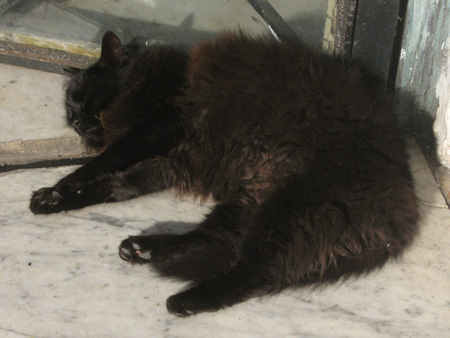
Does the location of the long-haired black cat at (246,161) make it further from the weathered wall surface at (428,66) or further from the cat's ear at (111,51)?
the weathered wall surface at (428,66)

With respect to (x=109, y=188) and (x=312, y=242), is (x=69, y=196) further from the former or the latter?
(x=312, y=242)

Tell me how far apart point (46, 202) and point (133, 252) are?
51 cm

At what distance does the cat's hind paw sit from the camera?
2271 mm

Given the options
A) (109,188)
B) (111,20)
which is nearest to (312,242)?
(109,188)

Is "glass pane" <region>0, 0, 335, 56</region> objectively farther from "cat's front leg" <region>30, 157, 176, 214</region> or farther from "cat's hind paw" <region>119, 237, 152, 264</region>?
"cat's hind paw" <region>119, 237, 152, 264</region>

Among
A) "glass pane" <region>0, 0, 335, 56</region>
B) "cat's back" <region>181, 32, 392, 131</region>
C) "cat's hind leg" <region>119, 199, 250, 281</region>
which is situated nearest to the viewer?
"cat's hind leg" <region>119, 199, 250, 281</region>

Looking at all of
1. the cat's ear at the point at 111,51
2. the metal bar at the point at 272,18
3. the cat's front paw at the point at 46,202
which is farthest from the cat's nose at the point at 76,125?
the metal bar at the point at 272,18

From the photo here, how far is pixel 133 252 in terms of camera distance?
2271 millimetres

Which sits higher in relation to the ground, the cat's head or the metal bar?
the metal bar

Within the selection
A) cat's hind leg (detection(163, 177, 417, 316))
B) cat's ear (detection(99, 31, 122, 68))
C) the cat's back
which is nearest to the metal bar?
the cat's back

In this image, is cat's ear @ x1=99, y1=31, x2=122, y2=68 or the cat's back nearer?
the cat's back

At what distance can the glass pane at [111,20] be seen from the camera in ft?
9.78

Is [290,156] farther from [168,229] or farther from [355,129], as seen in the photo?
[168,229]

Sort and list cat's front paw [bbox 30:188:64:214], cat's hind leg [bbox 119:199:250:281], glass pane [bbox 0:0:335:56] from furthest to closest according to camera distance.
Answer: glass pane [bbox 0:0:335:56]
cat's front paw [bbox 30:188:64:214]
cat's hind leg [bbox 119:199:250:281]
